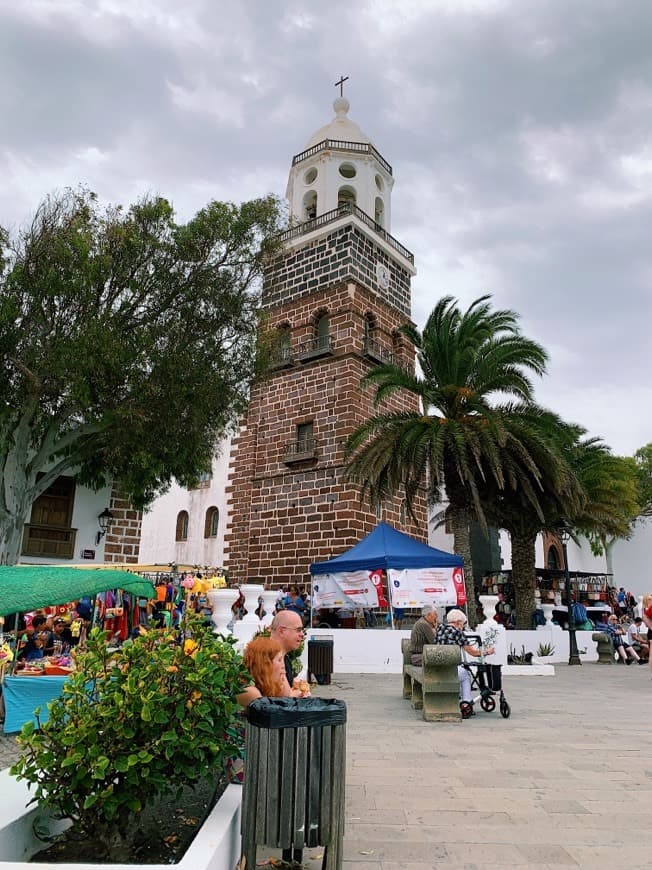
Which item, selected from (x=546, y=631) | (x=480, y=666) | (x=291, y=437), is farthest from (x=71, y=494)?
(x=546, y=631)

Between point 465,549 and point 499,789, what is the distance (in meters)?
11.4

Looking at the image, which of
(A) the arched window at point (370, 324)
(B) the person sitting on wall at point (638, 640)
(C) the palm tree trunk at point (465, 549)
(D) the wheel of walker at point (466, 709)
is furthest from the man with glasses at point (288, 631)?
(A) the arched window at point (370, 324)

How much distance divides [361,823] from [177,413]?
9845 millimetres

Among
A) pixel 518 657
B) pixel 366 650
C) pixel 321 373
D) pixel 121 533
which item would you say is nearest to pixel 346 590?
pixel 366 650

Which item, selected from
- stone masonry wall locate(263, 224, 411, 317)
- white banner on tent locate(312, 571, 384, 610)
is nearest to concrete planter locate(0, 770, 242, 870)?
white banner on tent locate(312, 571, 384, 610)

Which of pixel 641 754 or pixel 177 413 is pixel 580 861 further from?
pixel 177 413

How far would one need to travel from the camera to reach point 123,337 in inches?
492

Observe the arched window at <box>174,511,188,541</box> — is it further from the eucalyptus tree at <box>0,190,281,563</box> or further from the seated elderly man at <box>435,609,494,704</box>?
the seated elderly man at <box>435,609,494,704</box>

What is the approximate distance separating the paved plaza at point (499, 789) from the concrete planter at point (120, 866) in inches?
27.4

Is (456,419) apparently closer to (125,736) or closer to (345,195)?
(345,195)

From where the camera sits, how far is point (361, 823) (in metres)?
4.16

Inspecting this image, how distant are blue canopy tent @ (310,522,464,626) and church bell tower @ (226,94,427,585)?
12.3 feet

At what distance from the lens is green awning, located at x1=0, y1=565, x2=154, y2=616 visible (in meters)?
6.70

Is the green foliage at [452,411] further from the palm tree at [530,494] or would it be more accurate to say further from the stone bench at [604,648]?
the stone bench at [604,648]
